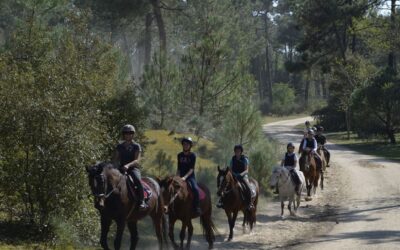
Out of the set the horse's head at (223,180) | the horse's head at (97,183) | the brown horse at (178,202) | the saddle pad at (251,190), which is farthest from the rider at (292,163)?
the horse's head at (97,183)

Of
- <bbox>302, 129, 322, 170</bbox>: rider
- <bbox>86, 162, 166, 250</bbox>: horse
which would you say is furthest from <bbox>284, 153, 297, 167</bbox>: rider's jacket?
<bbox>86, 162, 166, 250</bbox>: horse

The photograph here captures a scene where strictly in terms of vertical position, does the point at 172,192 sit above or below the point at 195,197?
above

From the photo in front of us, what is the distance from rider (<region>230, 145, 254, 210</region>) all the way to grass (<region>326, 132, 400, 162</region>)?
23.4 meters

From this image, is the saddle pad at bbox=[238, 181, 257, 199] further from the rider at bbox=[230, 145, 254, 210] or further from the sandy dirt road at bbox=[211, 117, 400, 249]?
the sandy dirt road at bbox=[211, 117, 400, 249]

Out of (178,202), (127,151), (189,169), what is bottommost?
(178,202)

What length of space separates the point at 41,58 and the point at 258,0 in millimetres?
93493

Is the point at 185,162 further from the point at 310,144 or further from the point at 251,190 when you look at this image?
the point at 310,144

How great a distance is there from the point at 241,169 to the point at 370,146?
107 ft

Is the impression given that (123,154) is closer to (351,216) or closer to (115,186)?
(115,186)

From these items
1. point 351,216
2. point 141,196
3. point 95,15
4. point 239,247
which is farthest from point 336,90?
point 141,196

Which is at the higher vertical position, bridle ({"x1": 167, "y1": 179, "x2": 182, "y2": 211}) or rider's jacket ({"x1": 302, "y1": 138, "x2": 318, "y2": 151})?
rider's jacket ({"x1": 302, "y1": 138, "x2": 318, "y2": 151})

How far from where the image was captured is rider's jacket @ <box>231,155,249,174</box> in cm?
1753

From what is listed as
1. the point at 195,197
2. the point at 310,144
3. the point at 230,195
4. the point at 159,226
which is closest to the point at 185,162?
the point at 195,197

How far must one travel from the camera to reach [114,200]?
12094 mm
